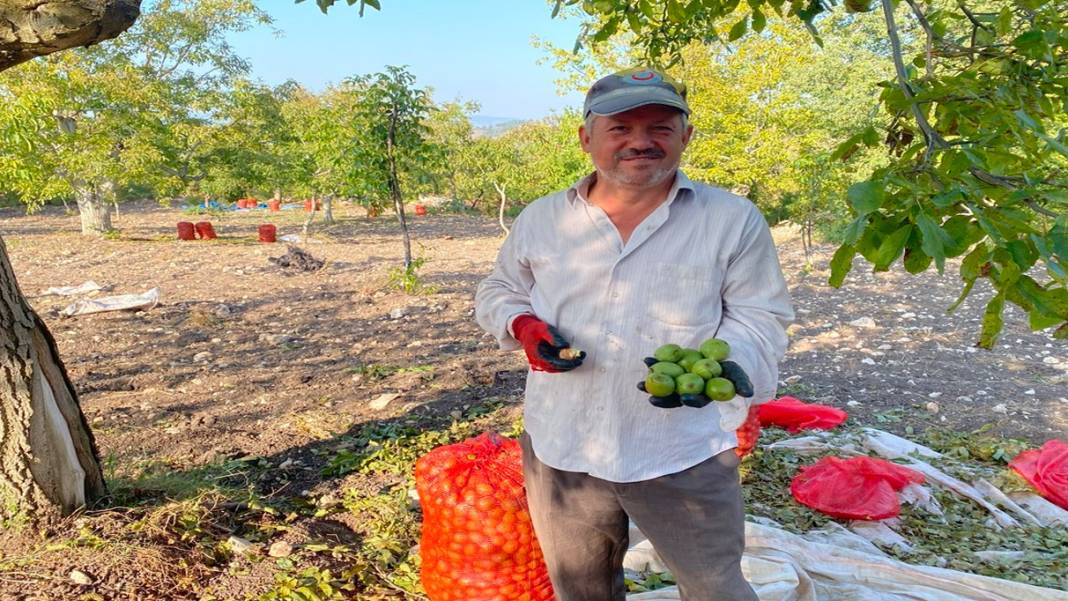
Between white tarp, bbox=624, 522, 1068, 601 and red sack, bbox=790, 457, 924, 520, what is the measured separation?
0.31m

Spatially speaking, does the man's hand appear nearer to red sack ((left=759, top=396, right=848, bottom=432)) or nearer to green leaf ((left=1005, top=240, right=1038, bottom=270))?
green leaf ((left=1005, top=240, right=1038, bottom=270))

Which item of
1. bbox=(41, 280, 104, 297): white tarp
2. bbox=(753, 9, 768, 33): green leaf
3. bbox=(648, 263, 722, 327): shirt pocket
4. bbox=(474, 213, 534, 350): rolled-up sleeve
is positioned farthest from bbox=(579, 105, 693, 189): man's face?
bbox=(41, 280, 104, 297): white tarp

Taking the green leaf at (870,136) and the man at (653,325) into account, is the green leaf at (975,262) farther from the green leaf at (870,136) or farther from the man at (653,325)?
the green leaf at (870,136)

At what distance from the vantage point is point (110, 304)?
7.41m

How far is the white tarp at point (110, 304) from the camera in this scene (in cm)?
728

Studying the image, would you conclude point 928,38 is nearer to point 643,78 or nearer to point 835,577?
point 643,78

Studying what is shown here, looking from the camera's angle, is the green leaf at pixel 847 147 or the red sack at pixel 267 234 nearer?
the green leaf at pixel 847 147

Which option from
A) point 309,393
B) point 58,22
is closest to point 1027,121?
point 58,22

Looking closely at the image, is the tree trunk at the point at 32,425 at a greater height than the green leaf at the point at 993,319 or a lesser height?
lesser

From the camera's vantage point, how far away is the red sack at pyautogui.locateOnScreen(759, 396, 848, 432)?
4.55m

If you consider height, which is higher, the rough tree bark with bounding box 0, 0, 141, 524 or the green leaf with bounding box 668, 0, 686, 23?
the green leaf with bounding box 668, 0, 686, 23

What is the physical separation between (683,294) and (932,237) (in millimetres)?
561

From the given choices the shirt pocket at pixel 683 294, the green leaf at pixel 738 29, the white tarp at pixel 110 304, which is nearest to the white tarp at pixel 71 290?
the white tarp at pixel 110 304

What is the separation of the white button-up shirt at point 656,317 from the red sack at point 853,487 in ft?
6.41
